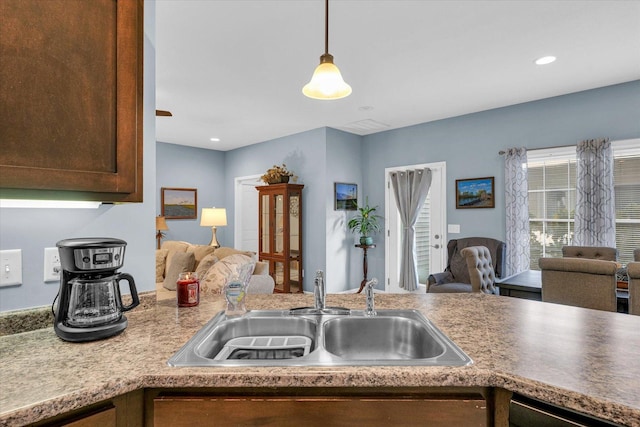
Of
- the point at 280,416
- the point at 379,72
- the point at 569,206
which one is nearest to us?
the point at 280,416

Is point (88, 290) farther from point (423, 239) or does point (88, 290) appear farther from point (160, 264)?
point (423, 239)

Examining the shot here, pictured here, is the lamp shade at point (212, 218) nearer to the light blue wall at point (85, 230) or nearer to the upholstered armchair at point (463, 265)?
the upholstered armchair at point (463, 265)

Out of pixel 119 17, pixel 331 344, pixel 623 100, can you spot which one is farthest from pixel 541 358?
pixel 623 100

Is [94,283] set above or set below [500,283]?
above

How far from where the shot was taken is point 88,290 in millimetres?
1173

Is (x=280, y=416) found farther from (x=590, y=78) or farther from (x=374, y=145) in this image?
(x=374, y=145)

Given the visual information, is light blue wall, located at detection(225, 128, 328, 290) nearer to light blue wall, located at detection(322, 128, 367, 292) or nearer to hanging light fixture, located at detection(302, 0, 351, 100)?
light blue wall, located at detection(322, 128, 367, 292)

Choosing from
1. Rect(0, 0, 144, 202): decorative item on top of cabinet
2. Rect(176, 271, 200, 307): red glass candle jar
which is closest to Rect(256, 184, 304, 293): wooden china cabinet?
Rect(176, 271, 200, 307): red glass candle jar

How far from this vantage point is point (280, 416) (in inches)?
36.7

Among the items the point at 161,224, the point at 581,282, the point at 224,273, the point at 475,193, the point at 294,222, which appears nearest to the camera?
the point at 581,282

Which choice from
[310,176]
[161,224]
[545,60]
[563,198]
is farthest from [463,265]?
[161,224]

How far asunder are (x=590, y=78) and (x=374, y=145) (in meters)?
2.92

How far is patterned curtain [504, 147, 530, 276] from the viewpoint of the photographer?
4.10m

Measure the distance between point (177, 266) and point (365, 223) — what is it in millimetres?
2871
